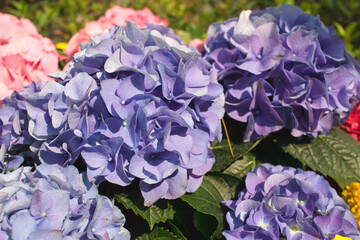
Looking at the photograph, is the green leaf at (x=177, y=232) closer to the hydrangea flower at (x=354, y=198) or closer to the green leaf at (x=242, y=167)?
the green leaf at (x=242, y=167)

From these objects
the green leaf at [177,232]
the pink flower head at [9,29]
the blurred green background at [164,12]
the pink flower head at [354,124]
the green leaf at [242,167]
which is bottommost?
Answer: the blurred green background at [164,12]

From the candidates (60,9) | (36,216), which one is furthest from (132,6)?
(36,216)

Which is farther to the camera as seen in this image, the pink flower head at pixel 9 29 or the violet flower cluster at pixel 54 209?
the pink flower head at pixel 9 29

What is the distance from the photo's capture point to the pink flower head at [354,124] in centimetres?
171

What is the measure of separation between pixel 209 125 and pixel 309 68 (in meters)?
0.44

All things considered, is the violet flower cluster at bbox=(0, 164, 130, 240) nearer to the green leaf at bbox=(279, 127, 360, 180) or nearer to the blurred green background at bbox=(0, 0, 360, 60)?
the green leaf at bbox=(279, 127, 360, 180)

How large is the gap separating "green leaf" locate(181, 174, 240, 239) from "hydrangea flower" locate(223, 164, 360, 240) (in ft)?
0.18

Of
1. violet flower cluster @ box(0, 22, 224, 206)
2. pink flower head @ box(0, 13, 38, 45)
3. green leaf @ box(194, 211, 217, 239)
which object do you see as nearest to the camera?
violet flower cluster @ box(0, 22, 224, 206)

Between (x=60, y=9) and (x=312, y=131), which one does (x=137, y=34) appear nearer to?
(x=312, y=131)

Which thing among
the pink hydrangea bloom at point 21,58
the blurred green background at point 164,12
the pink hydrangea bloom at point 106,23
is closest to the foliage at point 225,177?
the pink hydrangea bloom at point 21,58

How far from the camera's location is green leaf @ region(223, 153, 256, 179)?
1.52 metres

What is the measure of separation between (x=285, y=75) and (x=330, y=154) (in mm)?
355

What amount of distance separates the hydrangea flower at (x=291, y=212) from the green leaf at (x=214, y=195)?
0.05 metres

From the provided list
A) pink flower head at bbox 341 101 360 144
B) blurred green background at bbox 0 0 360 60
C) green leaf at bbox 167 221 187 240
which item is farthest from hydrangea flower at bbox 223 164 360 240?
blurred green background at bbox 0 0 360 60
